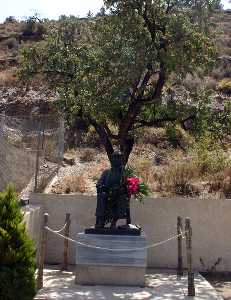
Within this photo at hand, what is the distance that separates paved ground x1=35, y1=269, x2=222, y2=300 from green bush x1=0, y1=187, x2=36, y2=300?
2.26 m

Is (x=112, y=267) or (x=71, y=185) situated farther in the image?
(x=71, y=185)

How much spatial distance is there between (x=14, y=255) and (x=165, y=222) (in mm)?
6984

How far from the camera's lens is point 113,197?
11352mm

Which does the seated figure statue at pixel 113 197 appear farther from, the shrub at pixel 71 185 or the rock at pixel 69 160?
the rock at pixel 69 160

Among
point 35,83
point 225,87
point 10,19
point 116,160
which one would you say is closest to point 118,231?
point 116,160

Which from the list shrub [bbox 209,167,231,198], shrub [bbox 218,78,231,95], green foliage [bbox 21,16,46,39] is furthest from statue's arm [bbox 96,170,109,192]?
green foliage [bbox 21,16,46,39]

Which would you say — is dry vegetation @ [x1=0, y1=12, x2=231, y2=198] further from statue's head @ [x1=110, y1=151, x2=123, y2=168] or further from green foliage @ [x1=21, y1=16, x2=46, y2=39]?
green foliage @ [x1=21, y1=16, x2=46, y2=39]

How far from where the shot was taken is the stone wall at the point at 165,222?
13.5 metres

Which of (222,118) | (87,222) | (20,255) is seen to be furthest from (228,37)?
(20,255)

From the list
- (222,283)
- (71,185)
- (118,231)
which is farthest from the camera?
(71,185)

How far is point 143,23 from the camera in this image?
14656 millimetres

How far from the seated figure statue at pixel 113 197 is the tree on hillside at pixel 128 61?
296cm

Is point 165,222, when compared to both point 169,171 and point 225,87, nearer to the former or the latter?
point 169,171

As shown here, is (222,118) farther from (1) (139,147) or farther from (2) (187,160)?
(1) (139,147)
